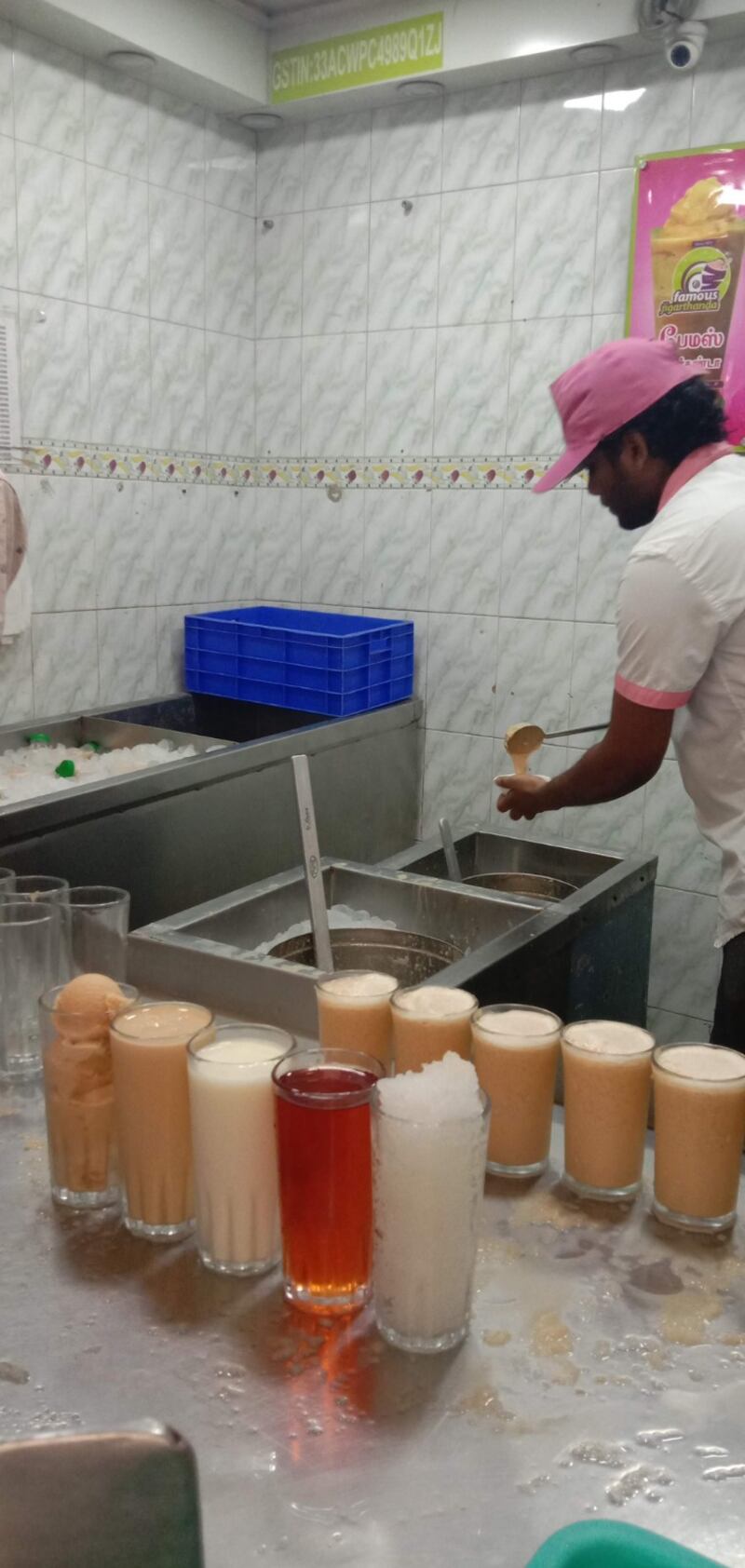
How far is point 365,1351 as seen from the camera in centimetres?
105

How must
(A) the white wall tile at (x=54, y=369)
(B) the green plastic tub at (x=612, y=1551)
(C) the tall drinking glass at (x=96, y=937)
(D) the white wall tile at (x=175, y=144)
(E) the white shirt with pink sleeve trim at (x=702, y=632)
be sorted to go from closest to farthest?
(B) the green plastic tub at (x=612, y=1551), (C) the tall drinking glass at (x=96, y=937), (E) the white shirt with pink sleeve trim at (x=702, y=632), (A) the white wall tile at (x=54, y=369), (D) the white wall tile at (x=175, y=144)

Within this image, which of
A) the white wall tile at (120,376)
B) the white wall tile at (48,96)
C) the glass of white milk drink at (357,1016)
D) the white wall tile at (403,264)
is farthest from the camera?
the white wall tile at (403,264)

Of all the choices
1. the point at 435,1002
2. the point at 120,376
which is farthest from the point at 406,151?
the point at 435,1002

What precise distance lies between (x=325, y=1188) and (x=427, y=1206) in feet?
0.32

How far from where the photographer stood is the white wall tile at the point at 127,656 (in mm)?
3762

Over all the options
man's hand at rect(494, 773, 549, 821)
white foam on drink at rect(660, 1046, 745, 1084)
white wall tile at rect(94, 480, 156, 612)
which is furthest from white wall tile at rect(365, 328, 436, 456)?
white foam on drink at rect(660, 1046, 745, 1084)

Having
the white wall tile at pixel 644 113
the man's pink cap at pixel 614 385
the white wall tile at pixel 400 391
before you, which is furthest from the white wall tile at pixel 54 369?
the man's pink cap at pixel 614 385

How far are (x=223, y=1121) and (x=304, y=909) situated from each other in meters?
1.21

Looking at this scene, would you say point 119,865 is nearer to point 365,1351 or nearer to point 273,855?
point 273,855

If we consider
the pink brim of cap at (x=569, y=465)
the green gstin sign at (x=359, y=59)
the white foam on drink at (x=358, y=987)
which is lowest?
the white foam on drink at (x=358, y=987)

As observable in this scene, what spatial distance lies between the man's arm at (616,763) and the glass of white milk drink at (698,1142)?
99 centimetres

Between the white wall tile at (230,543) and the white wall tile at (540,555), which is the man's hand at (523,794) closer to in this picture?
the white wall tile at (540,555)

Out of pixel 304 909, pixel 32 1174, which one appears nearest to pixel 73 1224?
pixel 32 1174

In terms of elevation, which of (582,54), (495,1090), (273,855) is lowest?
(273,855)
